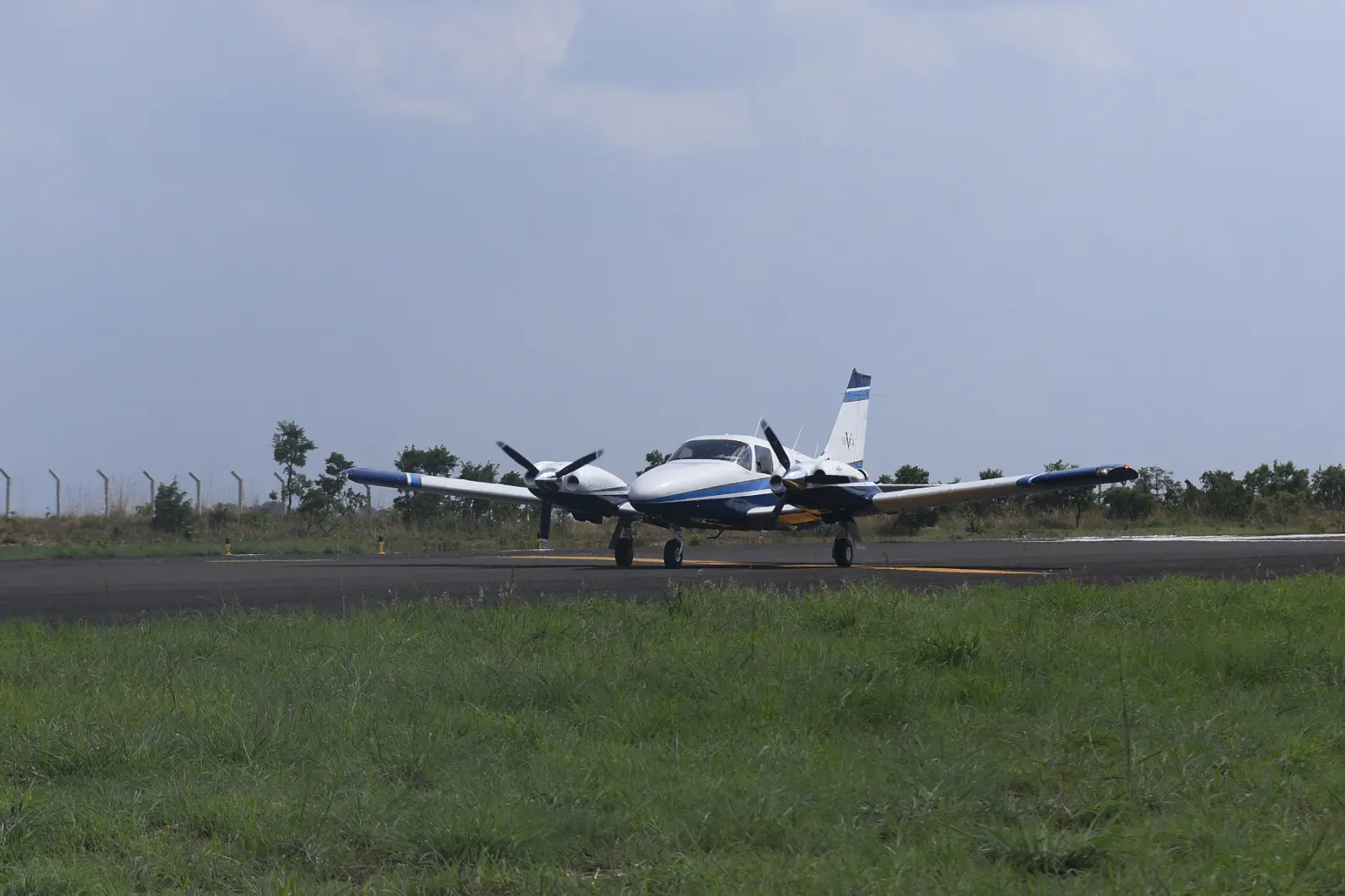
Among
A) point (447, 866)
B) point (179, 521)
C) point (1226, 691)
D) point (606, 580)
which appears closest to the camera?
point (447, 866)

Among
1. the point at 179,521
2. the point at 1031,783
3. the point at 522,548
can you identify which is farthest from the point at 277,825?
the point at 179,521

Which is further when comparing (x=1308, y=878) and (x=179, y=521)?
(x=179, y=521)

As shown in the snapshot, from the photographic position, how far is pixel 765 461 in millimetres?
24812

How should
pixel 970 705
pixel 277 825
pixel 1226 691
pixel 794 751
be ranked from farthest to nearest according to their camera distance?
pixel 1226 691
pixel 970 705
pixel 794 751
pixel 277 825

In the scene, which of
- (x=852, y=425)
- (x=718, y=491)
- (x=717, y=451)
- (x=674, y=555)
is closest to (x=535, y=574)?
(x=674, y=555)

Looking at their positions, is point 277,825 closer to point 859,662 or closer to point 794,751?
point 794,751

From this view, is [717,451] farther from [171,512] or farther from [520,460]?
[171,512]

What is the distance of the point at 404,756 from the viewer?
17.9 feet

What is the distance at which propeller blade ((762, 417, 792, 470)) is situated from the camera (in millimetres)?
24625

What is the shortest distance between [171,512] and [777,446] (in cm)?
3003

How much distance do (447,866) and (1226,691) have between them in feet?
16.4

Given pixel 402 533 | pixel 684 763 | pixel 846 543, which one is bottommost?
pixel 684 763

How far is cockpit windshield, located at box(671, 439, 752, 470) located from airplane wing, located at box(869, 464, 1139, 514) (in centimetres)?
285

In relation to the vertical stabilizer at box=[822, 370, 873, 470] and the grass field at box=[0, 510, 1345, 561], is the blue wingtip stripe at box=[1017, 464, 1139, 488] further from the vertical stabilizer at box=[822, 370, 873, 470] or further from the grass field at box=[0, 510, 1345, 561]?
the grass field at box=[0, 510, 1345, 561]
